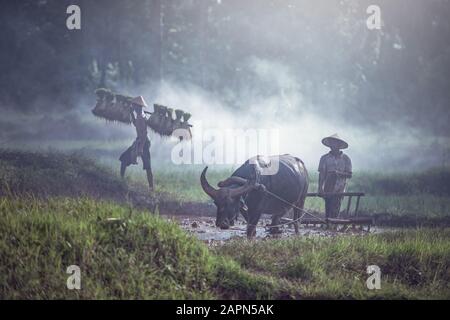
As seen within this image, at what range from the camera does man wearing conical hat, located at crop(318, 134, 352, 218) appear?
10430 millimetres

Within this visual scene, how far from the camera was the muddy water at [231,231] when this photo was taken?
30.5 feet

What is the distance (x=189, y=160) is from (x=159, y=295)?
551 cm

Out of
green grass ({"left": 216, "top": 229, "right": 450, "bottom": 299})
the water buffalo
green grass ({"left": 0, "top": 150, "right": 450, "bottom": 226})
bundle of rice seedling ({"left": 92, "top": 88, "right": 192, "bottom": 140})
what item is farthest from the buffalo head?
bundle of rice seedling ({"left": 92, "top": 88, "right": 192, "bottom": 140})

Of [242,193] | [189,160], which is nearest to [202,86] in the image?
[189,160]

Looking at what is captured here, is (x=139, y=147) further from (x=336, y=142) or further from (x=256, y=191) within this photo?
(x=336, y=142)

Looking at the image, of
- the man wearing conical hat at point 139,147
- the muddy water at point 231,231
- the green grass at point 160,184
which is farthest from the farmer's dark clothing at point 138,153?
the muddy water at point 231,231

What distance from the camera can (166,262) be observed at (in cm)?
716

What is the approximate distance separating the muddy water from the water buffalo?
29 cm

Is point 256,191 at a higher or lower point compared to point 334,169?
lower

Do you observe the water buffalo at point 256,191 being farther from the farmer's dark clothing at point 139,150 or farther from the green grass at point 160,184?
the farmer's dark clothing at point 139,150

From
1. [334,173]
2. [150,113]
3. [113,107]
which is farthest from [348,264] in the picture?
[113,107]

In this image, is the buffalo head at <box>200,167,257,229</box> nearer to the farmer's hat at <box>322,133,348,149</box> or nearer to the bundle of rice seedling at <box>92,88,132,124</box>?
the farmer's hat at <box>322,133,348,149</box>

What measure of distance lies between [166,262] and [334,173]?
13.7ft
